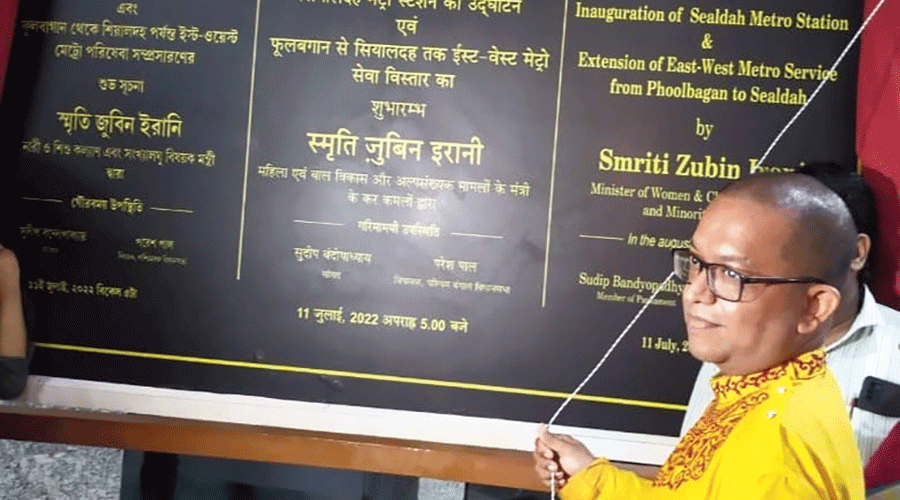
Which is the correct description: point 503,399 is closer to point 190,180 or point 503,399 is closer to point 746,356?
point 190,180

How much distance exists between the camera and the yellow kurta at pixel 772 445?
1.09 metres

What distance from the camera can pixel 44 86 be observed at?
280cm

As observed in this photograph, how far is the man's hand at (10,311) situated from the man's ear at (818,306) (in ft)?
6.76

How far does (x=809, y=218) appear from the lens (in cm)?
121

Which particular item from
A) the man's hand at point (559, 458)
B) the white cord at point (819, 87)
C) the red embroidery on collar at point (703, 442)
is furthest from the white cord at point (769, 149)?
the red embroidery on collar at point (703, 442)

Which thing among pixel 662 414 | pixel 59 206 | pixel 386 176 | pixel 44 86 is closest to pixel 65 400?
pixel 59 206

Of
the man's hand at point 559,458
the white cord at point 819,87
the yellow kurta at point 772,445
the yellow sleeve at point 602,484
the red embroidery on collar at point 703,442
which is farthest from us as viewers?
the white cord at point 819,87

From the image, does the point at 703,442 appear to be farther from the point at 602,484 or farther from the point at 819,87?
the point at 819,87

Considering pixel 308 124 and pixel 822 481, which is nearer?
pixel 822 481

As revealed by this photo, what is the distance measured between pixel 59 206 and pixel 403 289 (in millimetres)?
958

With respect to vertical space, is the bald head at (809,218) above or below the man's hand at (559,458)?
above

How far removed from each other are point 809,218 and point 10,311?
210 centimetres

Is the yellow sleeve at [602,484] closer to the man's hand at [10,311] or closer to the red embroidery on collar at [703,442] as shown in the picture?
the red embroidery on collar at [703,442]

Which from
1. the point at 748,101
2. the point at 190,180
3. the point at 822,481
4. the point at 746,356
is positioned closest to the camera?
the point at 822,481
